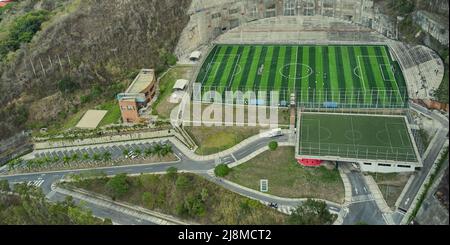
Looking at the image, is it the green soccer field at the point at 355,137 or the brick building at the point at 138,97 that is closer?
the green soccer field at the point at 355,137

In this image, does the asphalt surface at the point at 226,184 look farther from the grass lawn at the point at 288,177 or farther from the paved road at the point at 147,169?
the grass lawn at the point at 288,177

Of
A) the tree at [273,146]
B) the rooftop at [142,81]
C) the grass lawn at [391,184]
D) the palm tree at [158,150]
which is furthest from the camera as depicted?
the rooftop at [142,81]

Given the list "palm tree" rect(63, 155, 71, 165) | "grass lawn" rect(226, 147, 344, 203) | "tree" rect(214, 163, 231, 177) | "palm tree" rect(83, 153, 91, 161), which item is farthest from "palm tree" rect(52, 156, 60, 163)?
"grass lawn" rect(226, 147, 344, 203)

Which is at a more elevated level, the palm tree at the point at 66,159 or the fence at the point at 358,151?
the fence at the point at 358,151

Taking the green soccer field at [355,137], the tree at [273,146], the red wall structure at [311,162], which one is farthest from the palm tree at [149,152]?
the red wall structure at [311,162]

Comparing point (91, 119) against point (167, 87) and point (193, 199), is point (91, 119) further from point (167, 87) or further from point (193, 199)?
point (193, 199)

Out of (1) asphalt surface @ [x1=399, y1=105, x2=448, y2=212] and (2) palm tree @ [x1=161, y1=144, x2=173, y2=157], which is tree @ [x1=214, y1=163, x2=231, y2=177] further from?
(1) asphalt surface @ [x1=399, y1=105, x2=448, y2=212]

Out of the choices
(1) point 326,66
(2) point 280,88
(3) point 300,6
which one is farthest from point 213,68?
(3) point 300,6
